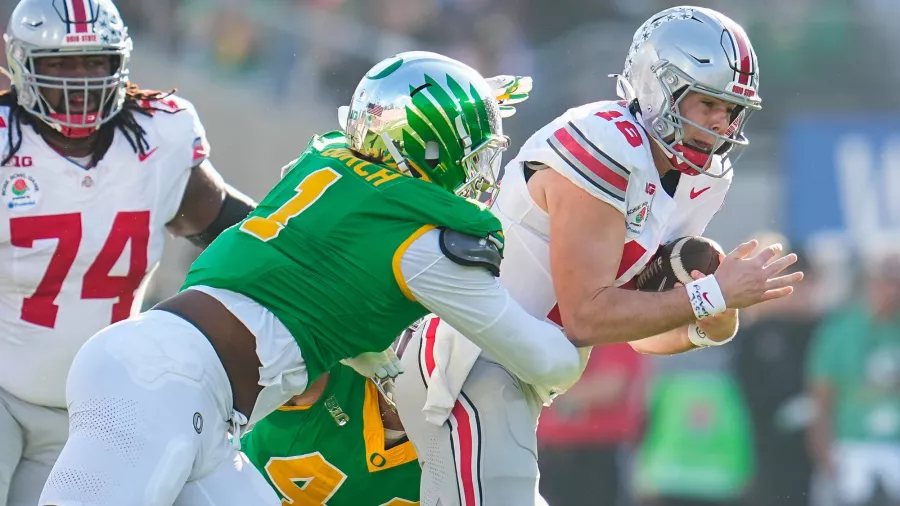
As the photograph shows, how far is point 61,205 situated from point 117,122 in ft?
1.16

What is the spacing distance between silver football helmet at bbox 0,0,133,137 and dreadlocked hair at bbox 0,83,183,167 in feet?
0.15

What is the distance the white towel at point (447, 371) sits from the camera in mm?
3824

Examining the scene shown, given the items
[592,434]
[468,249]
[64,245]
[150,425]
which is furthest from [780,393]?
[150,425]

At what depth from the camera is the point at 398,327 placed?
343 cm

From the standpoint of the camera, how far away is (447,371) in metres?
3.88

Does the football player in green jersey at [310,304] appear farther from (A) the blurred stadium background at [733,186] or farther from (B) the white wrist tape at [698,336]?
(A) the blurred stadium background at [733,186]

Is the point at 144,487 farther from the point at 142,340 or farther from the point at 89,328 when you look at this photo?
the point at 89,328

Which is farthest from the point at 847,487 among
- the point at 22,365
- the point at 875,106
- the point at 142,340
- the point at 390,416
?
the point at 142,340

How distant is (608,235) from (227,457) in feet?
3.89

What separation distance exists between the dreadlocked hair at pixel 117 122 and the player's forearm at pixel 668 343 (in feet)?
5.85

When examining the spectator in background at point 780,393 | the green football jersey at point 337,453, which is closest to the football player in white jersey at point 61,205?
the green football jersey at point 337,453

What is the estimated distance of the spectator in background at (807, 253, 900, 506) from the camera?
27.4 feet

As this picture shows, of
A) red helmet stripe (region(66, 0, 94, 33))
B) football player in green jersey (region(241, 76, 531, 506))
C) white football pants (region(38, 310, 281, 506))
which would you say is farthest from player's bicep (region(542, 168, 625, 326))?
red helmet stripe (region(66, 0, 94, 33))

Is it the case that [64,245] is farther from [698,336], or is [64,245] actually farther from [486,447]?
[698,336]
